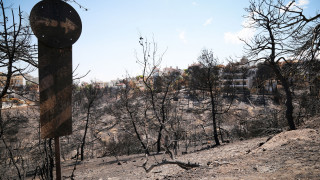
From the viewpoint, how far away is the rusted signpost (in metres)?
1.53

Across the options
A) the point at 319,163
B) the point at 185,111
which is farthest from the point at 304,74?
the point at 185,111

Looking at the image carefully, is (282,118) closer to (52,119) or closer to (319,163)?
(319,163)

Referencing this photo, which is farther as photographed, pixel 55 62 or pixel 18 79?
pixel 18 79

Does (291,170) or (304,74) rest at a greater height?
(304,74)

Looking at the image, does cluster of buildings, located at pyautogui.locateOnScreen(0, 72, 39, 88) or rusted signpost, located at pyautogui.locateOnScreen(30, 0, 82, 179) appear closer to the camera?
rusted signpost, located at pyautogui.locateOnScreen(30, 0, 82, 179)

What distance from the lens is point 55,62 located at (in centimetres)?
160

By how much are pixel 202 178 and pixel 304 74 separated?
3696 mm

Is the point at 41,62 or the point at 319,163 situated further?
the point at 319,163

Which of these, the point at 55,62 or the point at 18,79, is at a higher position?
the point at 18,79

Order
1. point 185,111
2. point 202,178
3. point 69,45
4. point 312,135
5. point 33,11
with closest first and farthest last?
1. point 33,11
2. point 69,45
3. point 202,178
4. point 312,135
5. point 185,111

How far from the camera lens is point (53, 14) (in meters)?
1.60

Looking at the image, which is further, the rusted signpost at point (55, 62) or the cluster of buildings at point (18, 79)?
the cluster of buildings at point (18, 79)

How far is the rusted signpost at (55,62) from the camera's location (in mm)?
1533

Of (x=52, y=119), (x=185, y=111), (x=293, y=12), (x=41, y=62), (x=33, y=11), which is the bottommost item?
(x=185, y=111)
